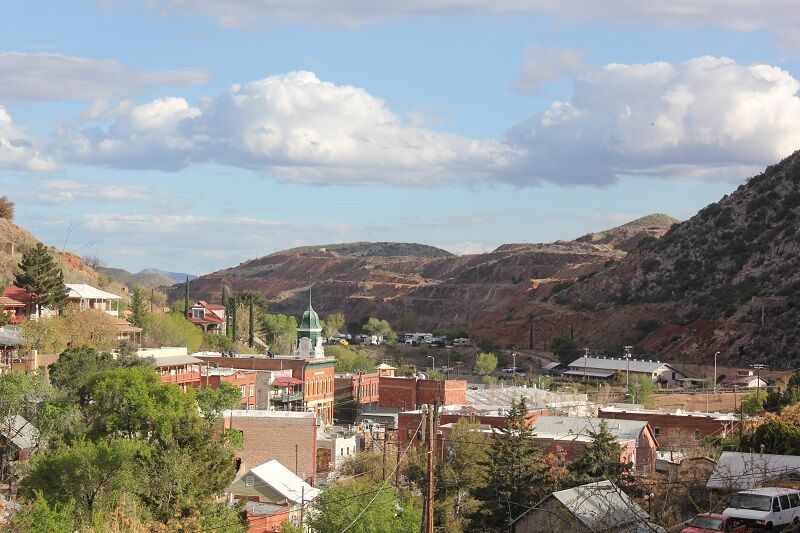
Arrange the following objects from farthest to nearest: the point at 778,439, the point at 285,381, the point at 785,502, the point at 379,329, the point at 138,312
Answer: the point at 379,329, the point at 138,312, the point at 285,381, the point at 778,439, the point at 785,502

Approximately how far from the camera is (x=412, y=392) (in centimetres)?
8638

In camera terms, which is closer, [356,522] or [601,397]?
[356,522]

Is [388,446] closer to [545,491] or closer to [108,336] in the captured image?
[108,336]

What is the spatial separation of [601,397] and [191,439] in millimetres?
55984

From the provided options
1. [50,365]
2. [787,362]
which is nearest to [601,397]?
[787,362]

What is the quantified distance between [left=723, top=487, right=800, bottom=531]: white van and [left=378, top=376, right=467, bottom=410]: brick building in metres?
56.7

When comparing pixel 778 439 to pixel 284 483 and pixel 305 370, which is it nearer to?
pixel 284 483

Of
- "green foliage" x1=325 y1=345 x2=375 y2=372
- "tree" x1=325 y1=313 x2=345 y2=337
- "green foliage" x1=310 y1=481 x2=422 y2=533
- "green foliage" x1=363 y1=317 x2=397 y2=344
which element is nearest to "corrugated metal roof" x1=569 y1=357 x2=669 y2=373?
"green foliage" x1=325 y1=345 x2=375 y2=372

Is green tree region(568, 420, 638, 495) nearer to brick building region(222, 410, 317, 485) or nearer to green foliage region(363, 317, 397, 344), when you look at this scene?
brick building region(222, 410, 317, 485)

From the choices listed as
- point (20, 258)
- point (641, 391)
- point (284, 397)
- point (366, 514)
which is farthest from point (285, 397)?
point (366, 514)

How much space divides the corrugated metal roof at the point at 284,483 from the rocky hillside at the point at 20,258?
49.8 metres

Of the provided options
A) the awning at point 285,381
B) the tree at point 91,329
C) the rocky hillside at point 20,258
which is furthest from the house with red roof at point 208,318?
the tree at point 91,329

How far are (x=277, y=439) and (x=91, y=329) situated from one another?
2002cm

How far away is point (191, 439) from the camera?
43406mm
